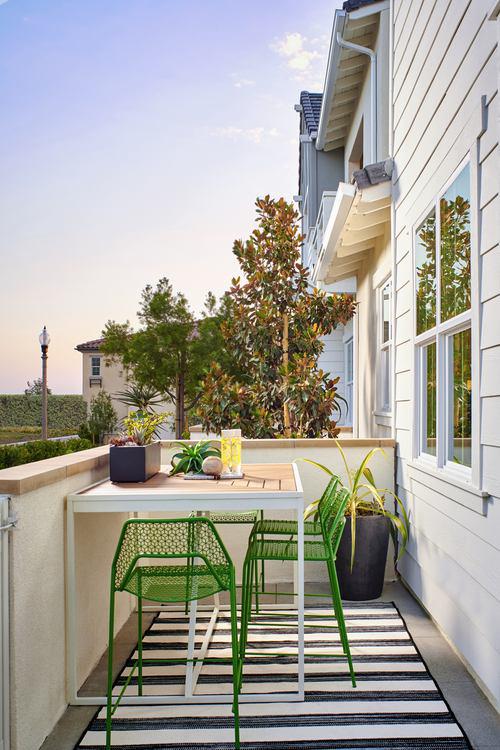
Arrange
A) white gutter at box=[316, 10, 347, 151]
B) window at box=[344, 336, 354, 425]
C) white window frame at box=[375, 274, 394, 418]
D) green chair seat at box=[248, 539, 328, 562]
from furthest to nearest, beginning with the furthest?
window at box=[344, 336, 354, 425]
white gutter at box=[316, 10, 347, 151]
white window frame at box=[375, 274, 394, 418]
green chair seat at box=[248, 539, 328, 562]

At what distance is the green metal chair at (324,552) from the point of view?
3246 millimetres

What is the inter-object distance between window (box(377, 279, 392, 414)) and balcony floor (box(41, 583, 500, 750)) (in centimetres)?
236

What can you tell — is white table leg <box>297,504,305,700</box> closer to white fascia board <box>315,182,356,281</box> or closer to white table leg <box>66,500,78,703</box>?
white table leg <box>66,500,78,703</box>

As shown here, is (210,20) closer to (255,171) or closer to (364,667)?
(255,171)

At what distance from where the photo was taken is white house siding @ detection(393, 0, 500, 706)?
9.12ft

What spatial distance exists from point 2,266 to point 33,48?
8.79 m

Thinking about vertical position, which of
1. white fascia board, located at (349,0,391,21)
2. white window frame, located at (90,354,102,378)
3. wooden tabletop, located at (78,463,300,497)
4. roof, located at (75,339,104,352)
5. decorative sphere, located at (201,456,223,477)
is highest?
white fascia board, located at (349,0,391,21)

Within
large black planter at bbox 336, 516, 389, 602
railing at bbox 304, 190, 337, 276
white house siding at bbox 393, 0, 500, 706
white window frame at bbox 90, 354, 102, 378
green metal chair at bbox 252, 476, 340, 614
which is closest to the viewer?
white house siding at bbox 393, 0, 500, 706

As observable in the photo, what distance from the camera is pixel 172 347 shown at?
18.0 m

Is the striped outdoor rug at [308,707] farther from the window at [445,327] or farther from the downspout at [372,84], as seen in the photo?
the downspout at [372,84]

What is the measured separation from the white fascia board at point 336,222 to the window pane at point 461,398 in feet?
6.46

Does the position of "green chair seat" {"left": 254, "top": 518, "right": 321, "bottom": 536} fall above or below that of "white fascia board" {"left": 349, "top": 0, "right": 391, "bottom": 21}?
below

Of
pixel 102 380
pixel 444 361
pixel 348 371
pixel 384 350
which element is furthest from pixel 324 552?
pixel 102 380

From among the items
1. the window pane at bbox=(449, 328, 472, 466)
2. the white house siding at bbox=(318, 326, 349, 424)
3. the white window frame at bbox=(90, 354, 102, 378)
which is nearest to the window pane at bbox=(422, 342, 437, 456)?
the window pane at bbox=(449, 328, 472, 466)
